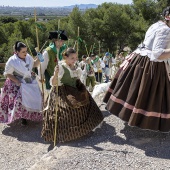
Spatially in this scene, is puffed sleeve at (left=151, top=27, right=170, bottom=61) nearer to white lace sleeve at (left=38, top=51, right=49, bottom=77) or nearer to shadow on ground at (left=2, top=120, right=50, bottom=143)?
white lace sleeve at (left=38, top=51, right=49, bottom=77)

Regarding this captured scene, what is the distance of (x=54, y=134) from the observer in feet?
11.6

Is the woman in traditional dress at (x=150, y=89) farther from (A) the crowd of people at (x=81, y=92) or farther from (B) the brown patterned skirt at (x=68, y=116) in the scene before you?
(B) the brown patterned skirt at (x=68, y=116)

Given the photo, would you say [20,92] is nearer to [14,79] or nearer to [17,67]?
[14,79]

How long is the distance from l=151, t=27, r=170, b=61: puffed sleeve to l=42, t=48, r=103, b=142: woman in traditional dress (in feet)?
3.39

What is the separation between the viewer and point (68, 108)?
139 inches

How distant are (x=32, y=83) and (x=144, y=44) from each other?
1.89 meters

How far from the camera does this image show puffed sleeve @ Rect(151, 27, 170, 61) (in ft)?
9.68

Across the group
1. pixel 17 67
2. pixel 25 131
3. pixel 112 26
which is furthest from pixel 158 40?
pixel 112 26

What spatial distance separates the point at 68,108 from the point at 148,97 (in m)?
1.00

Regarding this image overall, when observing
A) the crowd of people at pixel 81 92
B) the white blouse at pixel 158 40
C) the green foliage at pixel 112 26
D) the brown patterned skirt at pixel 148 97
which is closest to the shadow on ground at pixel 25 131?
the crowd of people at pixel 81 92

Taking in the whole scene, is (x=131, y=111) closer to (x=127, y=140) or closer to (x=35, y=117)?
(x=127, y=140)

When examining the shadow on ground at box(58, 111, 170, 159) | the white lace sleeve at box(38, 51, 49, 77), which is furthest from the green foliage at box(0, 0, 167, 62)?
the shadow on ground at box(58, 111, 170, 159)

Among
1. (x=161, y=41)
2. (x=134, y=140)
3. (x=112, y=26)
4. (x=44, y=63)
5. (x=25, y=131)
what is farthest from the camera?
(x=112, y=26)

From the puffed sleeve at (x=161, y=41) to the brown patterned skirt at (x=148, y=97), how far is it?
0.20m
